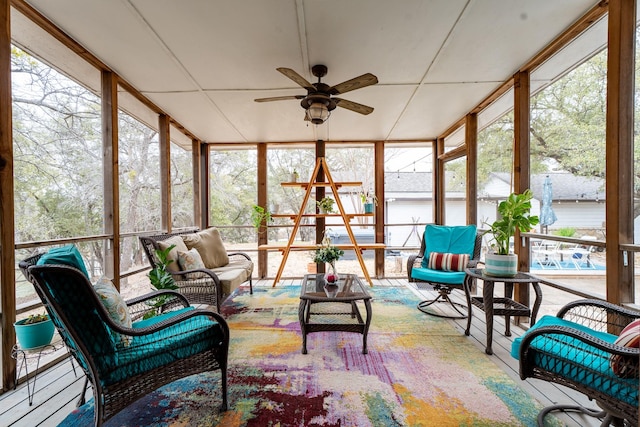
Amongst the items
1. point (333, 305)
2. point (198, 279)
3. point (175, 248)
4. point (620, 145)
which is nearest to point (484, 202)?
point (620, 145)

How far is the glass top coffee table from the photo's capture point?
2.33m

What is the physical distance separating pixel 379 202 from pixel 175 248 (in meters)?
3.35

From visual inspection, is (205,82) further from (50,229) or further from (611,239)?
(611,239)

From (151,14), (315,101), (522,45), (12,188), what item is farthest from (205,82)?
(522,45)

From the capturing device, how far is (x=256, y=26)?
209 centimetres

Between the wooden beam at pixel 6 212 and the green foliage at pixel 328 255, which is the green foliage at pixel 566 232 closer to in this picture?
the green foliage at pixel 328 255

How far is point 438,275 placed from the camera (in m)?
3.13

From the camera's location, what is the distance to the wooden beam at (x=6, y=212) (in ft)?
5.79

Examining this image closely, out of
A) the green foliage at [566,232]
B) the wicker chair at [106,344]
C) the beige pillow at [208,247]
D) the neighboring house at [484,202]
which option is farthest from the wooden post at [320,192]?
the wicker chair at [106,344]

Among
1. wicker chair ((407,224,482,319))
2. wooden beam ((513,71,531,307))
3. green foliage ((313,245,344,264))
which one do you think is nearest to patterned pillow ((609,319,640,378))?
wicker chair ((407,224,482,319))

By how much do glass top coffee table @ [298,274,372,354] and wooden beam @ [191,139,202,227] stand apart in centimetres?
281

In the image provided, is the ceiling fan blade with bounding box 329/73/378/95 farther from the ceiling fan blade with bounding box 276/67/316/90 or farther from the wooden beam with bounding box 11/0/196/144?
the wooden beam with bounding box 11/0/196/144

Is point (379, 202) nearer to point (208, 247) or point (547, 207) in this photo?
point (547, 207)

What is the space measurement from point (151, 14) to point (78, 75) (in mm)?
1316
